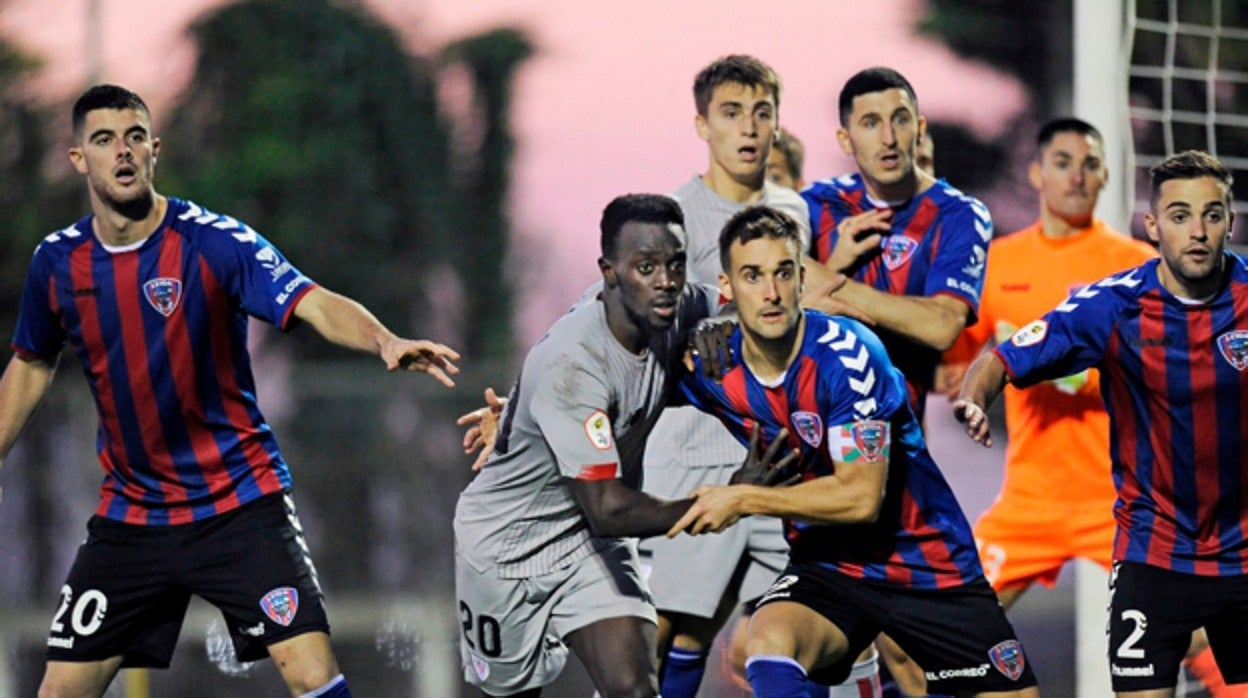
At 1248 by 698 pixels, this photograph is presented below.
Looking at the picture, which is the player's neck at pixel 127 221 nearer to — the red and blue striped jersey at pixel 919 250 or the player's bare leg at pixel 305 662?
the player's bare leg at pixel 305 662

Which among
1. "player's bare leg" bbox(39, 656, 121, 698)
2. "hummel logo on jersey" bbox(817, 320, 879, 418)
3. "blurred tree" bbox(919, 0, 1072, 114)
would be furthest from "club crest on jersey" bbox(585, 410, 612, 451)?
"blurred tree" bbox(919, 0, 1072, 114)

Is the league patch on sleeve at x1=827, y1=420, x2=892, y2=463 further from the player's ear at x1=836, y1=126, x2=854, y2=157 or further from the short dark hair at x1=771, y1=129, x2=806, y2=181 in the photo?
the short dark hair at x1=771, y1=129, x2=806, y2=181

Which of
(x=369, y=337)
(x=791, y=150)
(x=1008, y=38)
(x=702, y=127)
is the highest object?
(x=1008, y=38)

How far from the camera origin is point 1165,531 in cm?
537

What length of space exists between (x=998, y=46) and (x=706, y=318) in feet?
41.8

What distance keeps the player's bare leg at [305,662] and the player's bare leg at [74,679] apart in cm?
47

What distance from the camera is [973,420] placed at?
509 cm

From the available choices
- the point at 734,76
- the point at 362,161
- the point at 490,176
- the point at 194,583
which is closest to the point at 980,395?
the point at 734,76

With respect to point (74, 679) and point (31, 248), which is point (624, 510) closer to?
point (74, 679)

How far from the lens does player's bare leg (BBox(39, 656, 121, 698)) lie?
549cm

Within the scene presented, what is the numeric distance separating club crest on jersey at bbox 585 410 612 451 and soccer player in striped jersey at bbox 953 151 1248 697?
0.91 metres

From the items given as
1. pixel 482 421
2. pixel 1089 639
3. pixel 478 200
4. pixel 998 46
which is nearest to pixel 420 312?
pixel 478 200

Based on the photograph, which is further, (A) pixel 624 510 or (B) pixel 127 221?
(B) pixel 127 221

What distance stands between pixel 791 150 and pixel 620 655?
102 inches
